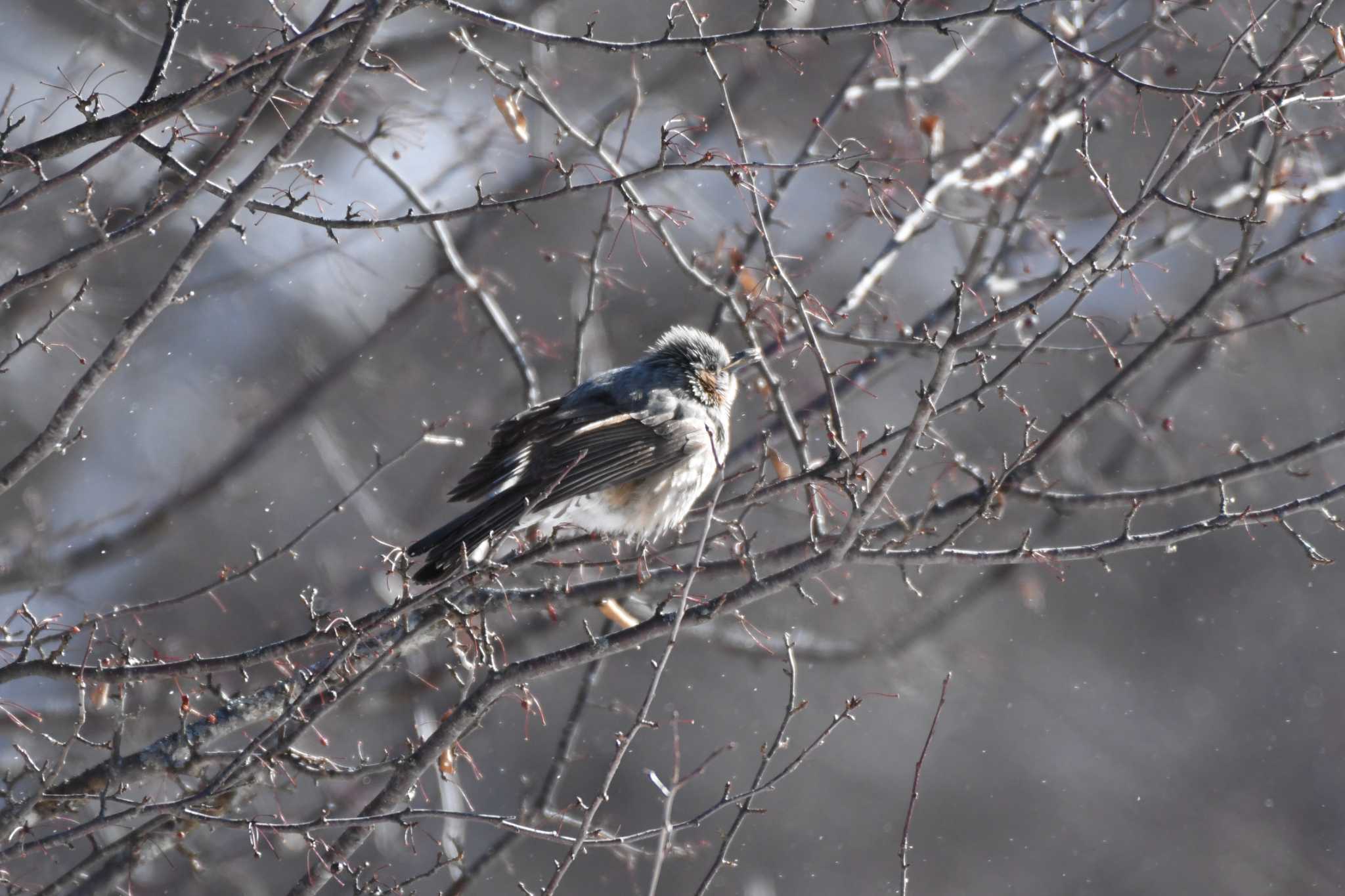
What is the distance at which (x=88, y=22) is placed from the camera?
7438mm

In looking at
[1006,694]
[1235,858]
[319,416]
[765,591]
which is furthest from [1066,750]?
[765,591]

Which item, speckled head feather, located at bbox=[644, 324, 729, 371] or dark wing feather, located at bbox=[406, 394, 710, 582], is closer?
dark wing feather, located at bbox=[406, 394, 710, 582]

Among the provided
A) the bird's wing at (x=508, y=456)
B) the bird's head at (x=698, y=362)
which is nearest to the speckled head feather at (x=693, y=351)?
the bird's head at (x=698, y=362)

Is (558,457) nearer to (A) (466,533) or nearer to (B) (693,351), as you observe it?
(A) (466,533)

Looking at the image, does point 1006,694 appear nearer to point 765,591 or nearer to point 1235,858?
point 1235,858

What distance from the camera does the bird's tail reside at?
13.2 feet

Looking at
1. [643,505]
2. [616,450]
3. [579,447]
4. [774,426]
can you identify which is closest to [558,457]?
[579,447]

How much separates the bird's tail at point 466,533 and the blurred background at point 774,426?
4.01 ft

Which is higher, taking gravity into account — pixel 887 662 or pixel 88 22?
pixel 88 22

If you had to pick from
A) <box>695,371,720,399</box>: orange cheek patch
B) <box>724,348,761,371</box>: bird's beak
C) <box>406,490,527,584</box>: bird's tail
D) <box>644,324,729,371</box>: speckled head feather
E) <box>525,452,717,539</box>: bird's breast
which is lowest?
<box>406,490,527,584</box>: bird's tail

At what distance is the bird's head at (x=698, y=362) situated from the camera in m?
5.82

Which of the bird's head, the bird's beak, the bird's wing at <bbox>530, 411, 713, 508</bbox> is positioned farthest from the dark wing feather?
the bird's beak

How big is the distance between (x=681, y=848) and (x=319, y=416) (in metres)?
5.81

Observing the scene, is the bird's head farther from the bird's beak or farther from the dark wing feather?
the bird's beak
